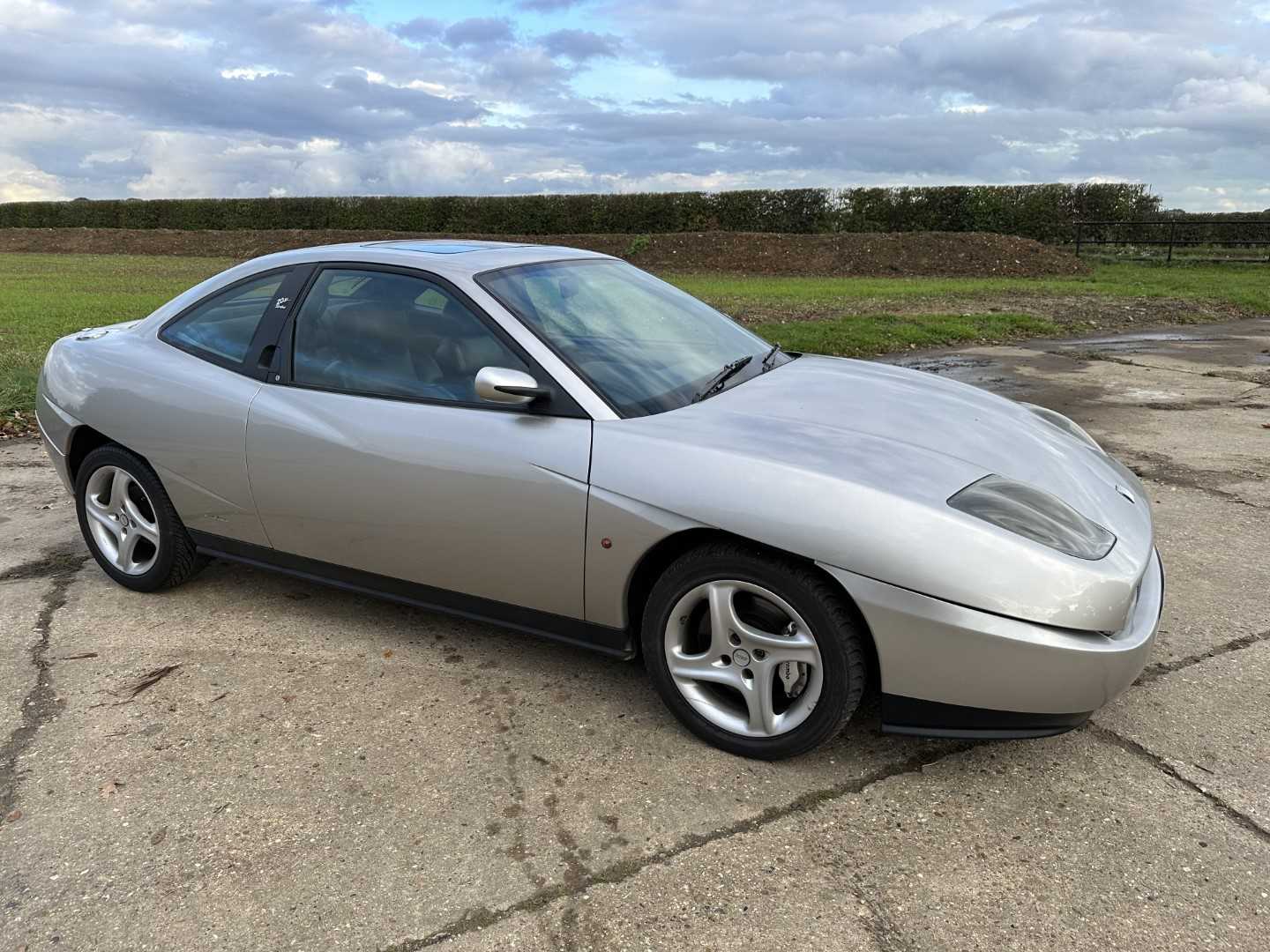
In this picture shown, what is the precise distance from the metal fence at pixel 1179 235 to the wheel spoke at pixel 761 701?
81.7 ft

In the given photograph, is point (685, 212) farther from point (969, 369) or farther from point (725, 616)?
point (725, 616)

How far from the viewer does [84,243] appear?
3438cm

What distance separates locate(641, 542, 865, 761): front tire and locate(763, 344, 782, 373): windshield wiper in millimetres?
1184

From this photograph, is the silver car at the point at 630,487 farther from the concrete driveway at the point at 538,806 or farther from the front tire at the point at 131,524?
the concrete driveway at the point at 538,806

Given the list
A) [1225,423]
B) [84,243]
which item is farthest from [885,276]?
[84,243]

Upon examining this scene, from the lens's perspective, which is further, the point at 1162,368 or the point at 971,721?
the point at 1162,368

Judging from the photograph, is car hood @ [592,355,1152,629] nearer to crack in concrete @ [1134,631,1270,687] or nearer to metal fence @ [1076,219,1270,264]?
crack in concrete @ [1134,631,1270,687]

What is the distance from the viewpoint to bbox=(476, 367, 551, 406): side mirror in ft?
9.44

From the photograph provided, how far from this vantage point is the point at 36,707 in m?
3.12

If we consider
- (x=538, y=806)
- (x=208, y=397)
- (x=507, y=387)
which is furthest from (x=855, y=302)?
(x=538, y=806)

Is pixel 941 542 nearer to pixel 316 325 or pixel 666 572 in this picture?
pixel 666 572

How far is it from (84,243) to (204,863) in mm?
38250

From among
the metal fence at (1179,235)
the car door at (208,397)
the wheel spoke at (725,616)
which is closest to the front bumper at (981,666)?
the wheel spoke at (725,616)

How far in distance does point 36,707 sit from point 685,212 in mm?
28413
